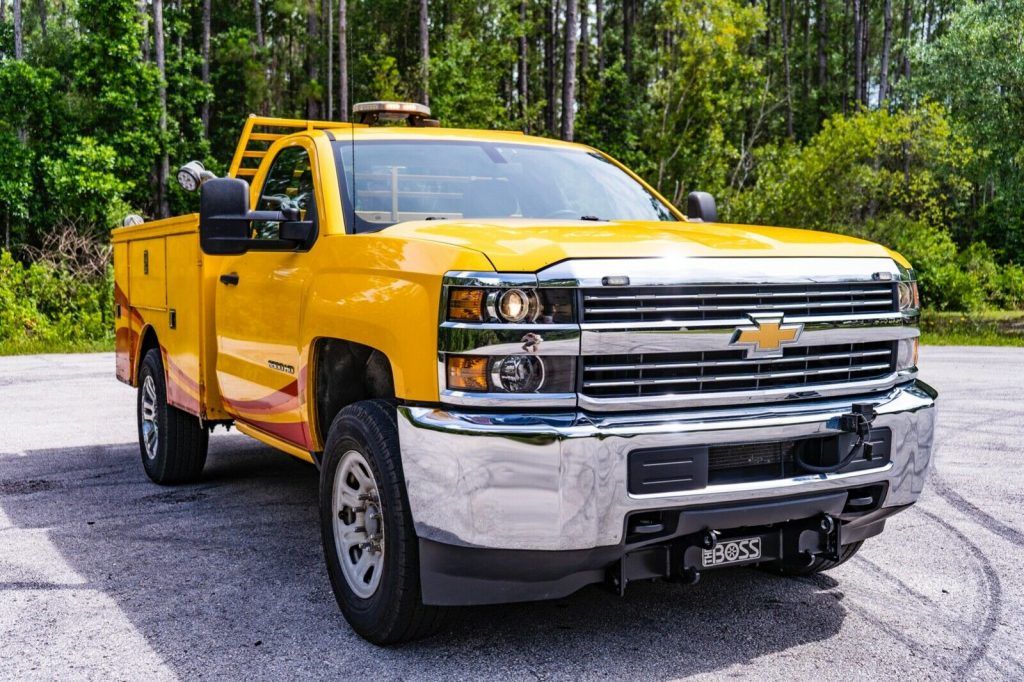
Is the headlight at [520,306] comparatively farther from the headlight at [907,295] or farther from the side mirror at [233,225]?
the headlight at [907,295]

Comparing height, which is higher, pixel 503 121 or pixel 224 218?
pixel 503 121

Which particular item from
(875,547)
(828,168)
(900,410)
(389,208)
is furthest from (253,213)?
(828,168)

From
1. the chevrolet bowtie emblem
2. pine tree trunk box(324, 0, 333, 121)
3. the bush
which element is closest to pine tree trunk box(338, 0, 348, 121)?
the bush

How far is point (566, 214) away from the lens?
16.8 feet

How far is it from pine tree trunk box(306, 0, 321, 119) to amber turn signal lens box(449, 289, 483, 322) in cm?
3996

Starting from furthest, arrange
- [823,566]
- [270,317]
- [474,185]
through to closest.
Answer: [474,185], [270,317], [823,566]

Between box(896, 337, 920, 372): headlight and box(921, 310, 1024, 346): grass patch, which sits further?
box(921, 310, 1024, 346): grass patch

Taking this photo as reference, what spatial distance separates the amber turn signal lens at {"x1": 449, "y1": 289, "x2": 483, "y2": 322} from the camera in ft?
11.4

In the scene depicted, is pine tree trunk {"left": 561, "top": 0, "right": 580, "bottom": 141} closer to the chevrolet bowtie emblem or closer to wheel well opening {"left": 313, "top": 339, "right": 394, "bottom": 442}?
wheel well opening {"left": 313, "top": 339, "right": 394, "bottom": 442}

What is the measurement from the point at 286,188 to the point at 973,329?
21.0m

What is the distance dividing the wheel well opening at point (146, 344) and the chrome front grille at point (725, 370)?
436 centimetres

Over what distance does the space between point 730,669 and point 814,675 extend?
0.96 feet

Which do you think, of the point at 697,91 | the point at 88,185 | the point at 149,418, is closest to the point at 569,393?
the point at 149,418

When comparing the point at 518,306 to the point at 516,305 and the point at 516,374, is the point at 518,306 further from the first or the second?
the point at 516,374
